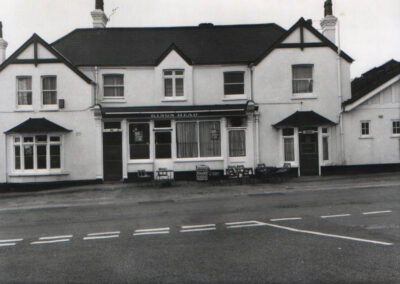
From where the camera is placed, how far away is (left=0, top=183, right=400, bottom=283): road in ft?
21.1

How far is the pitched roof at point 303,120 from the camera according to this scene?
22.0 metres

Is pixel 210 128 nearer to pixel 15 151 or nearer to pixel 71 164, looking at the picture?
pixel 71 164

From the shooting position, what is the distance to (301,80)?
23.2 meters

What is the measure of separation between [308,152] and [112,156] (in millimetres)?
10851

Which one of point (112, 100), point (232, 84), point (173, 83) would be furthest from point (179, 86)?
point (112, 100)

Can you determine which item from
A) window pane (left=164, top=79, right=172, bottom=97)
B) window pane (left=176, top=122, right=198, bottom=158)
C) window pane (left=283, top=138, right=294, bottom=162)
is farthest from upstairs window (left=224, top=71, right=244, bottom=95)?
window pane (left=283, top=138, right=294, bottom=162)

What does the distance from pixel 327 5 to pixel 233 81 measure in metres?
7.64

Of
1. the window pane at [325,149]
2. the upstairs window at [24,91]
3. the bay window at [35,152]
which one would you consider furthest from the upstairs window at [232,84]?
the upstairs window at [24,91]

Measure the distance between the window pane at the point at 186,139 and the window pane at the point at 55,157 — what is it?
6.48 m

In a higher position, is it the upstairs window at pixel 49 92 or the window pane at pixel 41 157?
the upstairs window at pixel 49 92

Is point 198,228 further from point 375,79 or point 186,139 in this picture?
point 375,79

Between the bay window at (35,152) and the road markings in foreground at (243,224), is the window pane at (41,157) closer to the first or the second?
the bay window at (35,152)

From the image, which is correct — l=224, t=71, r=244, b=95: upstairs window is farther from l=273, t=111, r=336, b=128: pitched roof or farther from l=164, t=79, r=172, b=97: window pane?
l=164, t=79, r=172, b=97: window pane

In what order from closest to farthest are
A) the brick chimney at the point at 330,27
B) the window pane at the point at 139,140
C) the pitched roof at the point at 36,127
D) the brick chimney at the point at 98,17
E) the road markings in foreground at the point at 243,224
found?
the road markings in foreground at the point at 243,224, the pitched roof at the point at 36,127, the window pane at the point at 139,140, the brick chimney at the point at 330,27, the brick chimney at the point at 98,17
